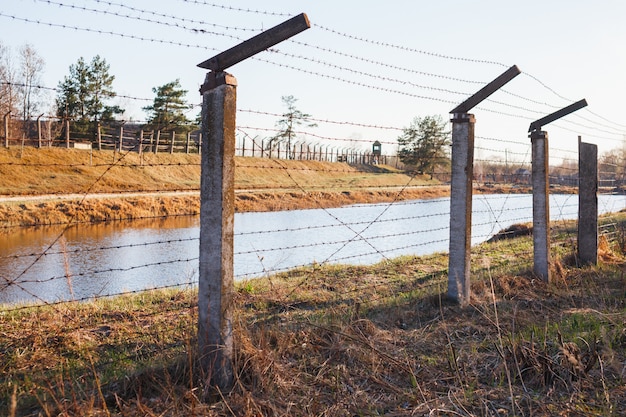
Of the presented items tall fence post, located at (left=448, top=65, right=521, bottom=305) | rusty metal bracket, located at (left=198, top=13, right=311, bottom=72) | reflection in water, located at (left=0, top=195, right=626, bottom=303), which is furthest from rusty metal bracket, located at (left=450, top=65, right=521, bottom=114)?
rusty metal bracket, located at (left=198, top=13, right=311, bottom=72)

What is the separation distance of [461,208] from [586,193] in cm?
380

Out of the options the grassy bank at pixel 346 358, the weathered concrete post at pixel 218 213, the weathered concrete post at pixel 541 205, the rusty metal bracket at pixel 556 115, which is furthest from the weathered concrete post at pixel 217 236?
the rusty metal bracket at pixel 556 115

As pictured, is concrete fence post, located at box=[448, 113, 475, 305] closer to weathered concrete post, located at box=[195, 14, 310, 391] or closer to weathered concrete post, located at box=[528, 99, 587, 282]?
weathered concrete post, located at box=[528, 99, 587, 282]

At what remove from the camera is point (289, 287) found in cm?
738

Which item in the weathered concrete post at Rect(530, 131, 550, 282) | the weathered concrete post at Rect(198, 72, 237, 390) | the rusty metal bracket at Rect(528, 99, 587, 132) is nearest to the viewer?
the weathered concrete post at Rect(198, 72, 237, 390)

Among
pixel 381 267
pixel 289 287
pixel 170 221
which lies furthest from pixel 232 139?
pixel 170 221

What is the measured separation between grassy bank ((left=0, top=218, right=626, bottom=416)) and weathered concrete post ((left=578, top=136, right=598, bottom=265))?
1.86 meters

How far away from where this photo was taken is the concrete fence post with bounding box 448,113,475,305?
570 centimetres

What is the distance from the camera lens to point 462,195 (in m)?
5.76

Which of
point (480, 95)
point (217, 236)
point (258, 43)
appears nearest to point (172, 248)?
point (480, 95)

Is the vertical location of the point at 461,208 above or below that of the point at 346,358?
above

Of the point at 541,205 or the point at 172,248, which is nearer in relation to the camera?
the point at 541,205

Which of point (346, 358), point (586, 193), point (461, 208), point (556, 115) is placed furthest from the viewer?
point (586, 193)

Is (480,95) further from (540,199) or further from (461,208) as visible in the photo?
(540,199)
